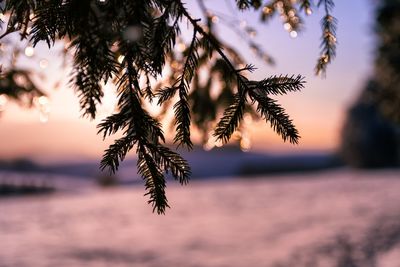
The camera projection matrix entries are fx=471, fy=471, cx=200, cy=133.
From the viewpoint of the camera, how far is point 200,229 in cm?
900

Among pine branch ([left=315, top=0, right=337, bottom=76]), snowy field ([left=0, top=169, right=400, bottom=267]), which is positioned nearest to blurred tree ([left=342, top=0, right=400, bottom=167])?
snowy field ([left=0, top=169, right=400, bottom=267])

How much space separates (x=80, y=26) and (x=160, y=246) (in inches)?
232

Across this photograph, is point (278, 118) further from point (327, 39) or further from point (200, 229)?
point (200, 229)

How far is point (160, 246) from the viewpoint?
7.45 m

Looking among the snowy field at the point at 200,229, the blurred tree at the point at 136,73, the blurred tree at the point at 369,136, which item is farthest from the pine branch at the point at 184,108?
the blurred tree at the point at 369,136

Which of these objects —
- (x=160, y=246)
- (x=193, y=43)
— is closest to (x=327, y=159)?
(x=160, y=246)

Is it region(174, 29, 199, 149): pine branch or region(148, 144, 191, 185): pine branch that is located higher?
region(174, 29, 199, 149): pine branch

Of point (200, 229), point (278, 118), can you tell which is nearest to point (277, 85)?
point (278, 118)

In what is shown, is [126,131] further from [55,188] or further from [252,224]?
[55,188]

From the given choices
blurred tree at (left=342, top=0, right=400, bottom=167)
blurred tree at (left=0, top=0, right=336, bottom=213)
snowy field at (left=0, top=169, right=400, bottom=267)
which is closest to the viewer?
blurred tree at (left=0, top=0, right=336, bottom=213)

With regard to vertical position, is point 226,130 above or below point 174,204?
above

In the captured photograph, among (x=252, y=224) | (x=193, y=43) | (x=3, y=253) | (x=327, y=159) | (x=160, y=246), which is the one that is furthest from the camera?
(x=327, y=159)

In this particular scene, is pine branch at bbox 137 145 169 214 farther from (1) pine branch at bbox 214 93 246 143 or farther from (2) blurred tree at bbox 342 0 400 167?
(2) blurred tree at bbox 342 0 400 167

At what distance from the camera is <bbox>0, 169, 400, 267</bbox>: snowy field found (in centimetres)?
641
